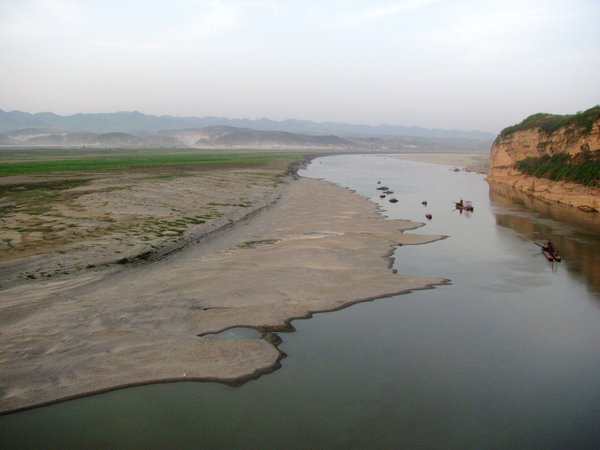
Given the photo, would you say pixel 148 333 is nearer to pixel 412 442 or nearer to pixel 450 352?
pixel 412 442

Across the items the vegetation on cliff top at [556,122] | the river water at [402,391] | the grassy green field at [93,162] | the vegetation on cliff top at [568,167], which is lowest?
the river water at [402,391]

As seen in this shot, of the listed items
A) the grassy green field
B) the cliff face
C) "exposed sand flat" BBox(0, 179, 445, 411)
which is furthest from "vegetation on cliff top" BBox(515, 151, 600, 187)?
the grassy green field

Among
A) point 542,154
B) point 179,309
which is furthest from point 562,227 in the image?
point 179,309

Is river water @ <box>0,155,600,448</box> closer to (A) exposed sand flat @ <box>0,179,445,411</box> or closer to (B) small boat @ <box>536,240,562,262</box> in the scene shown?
(A) exposed sand flat @ <box>0,179,445,411</box>

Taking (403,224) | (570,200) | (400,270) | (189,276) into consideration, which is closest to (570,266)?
(400,270)

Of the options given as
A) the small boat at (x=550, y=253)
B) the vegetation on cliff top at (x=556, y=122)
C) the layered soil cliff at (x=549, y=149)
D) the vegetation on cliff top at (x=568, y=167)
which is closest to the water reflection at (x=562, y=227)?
the small boat at (x=550, y=253)

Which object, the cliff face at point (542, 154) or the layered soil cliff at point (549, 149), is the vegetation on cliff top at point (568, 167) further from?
the cliff face at point (542, 154)
